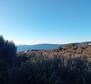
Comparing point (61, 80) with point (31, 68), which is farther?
point (31, 68)

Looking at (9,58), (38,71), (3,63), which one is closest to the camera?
(38,71)

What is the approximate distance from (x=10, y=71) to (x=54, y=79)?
1.45 meters

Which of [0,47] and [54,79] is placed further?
[0,47]

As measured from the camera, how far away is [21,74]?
7.45 m

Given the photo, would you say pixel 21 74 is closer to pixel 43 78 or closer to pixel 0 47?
pixel 43 78

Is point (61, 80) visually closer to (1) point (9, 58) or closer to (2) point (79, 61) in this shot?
(2) point (79, 61)

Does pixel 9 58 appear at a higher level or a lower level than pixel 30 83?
higher

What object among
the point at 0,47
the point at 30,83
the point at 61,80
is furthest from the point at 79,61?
the point at 0,47

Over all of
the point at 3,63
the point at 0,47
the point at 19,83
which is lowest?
the point at 19,83

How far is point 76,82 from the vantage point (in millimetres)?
7324

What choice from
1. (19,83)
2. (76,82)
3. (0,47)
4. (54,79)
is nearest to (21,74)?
(19,83)

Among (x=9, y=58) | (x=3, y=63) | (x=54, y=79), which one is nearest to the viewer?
(x=54, y=79)

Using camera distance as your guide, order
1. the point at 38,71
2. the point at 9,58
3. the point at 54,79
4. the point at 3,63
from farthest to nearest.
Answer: the point at 9,58, the point at 3,63, the point at 38,71, the point at 54,79

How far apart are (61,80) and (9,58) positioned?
2.86 m
